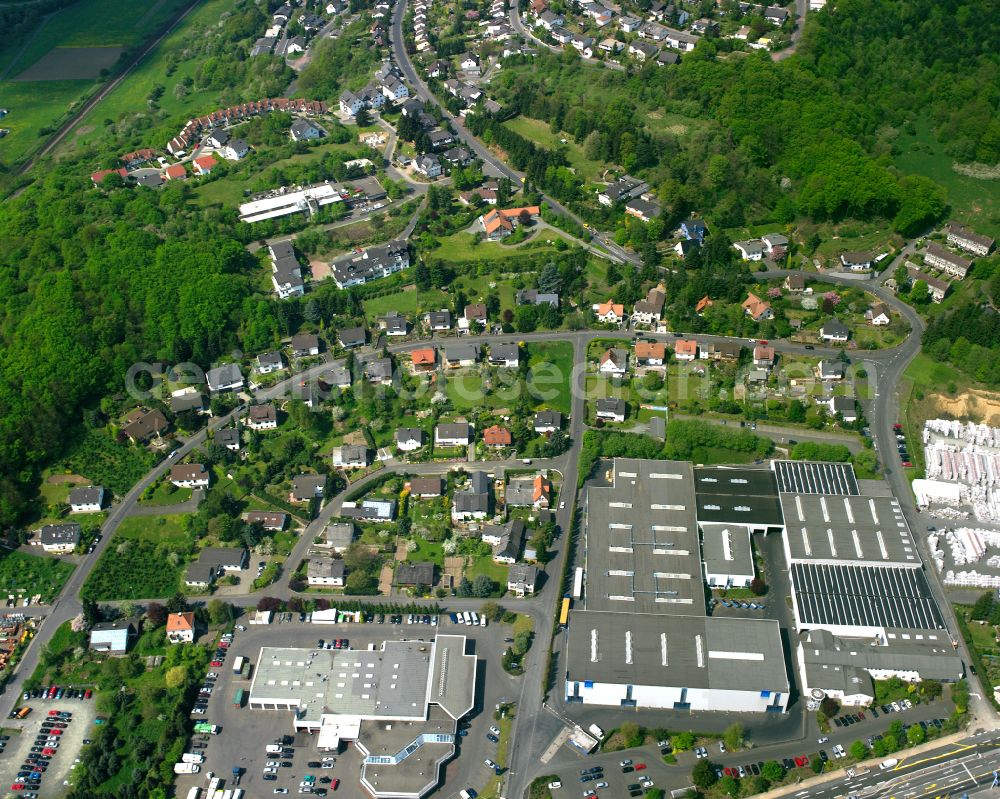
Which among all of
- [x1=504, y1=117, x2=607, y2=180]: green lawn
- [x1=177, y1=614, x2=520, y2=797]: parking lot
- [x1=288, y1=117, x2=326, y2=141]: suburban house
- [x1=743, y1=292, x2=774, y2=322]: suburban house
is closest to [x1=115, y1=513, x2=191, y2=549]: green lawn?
[x1=177, y1=614, x2=520, y2=797]: parking lot

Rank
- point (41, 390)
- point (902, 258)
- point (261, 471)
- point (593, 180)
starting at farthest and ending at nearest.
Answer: point (593, 180), point (902, 258), point (41, 390), point (261, 471)

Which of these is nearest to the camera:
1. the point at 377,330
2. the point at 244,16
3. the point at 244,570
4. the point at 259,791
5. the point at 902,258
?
the point at 259,791

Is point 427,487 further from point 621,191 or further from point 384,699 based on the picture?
point 621,191

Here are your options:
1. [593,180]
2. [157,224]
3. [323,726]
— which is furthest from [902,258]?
[157,224]

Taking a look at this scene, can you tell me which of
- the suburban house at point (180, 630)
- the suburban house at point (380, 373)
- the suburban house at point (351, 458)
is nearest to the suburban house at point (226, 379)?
the suburban house at point (380, 373)

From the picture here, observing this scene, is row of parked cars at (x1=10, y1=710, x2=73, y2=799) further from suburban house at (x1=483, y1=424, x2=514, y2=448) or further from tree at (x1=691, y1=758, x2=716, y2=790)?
tree at (x1=691, y1=758, x2=716, y2=790)

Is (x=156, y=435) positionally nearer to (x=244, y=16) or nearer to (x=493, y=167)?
(x=493, y=167)
